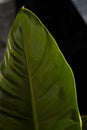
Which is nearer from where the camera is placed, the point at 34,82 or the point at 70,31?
the point at 34,82

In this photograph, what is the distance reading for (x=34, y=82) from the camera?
0.72 metres

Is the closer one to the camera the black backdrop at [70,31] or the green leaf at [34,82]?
the green leaf at [34,82]

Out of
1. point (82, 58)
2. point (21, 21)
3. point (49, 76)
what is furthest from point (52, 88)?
point (82, 58)

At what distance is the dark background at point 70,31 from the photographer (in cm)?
179

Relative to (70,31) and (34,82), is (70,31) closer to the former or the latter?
(70,31)

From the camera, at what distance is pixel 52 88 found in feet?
2.39

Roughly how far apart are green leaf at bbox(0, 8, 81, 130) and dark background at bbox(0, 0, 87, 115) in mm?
933

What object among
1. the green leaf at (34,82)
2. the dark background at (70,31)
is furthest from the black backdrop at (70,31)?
the green leaf at (34,82)

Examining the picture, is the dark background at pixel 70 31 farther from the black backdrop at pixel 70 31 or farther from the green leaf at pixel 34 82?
the green leaf at pixel 34 82

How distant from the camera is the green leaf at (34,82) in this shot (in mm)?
684

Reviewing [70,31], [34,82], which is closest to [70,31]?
[70,31]

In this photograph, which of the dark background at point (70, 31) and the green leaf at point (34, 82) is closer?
the green leaf at point (34, 82)

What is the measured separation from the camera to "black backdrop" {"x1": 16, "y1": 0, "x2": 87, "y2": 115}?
5.86 feet

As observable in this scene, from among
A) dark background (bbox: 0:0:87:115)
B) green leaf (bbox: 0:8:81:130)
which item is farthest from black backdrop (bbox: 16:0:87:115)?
green leaf (bbox: 0:8:81:130)
